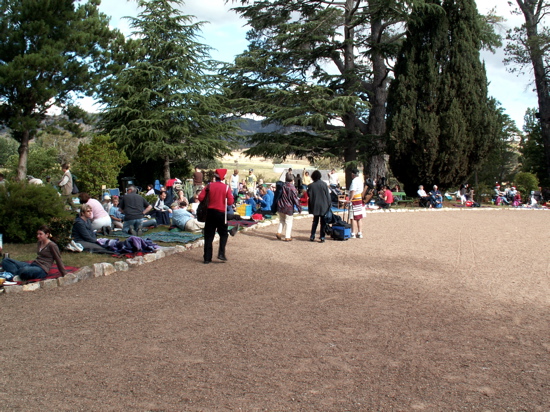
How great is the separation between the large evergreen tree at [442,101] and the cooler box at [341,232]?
1324 cm

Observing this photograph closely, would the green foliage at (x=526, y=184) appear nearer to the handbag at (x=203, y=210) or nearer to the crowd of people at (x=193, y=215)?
the crowd of people at (x=193, y=215)

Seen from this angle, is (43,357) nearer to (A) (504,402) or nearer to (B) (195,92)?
(A) (504,402)

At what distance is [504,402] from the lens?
374 cm

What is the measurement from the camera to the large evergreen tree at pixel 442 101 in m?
24.2

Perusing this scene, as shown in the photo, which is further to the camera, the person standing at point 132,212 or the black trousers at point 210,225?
the person standing at point 132,212

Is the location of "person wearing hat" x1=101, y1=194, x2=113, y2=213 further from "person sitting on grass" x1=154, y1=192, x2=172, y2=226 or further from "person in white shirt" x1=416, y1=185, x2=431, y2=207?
"person in white shirt" x1=416, y1=185, x2=431, y2=207

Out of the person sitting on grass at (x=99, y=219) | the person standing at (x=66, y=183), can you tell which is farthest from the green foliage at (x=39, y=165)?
the person sitting on grass at (x=99, y=219)

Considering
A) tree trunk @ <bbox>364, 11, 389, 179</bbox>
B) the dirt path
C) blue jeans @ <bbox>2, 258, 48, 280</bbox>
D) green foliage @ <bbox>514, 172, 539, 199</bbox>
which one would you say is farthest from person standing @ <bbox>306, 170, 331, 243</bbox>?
green foliage @ <bbox>514, 172, 539, 199</bbox>

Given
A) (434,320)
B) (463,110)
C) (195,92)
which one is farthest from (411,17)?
(434,320)

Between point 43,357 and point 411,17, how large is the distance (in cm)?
2436

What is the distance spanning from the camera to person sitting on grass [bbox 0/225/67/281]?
7.30 metres

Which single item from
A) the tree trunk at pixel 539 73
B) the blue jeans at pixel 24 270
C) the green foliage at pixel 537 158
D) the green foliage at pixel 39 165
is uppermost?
the tree trunk at pixel 539 73

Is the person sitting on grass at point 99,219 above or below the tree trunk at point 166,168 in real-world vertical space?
below

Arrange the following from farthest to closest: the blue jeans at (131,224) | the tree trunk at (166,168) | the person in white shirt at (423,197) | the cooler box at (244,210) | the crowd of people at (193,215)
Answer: the tree trunk at (166,168) → the person in white shirt at (423,197) → the cooler box at (244,210) → the blue jeans at (131,224) → the crowd of people at (193,215)
